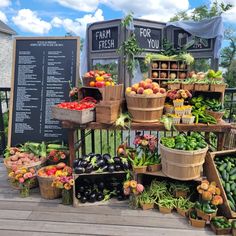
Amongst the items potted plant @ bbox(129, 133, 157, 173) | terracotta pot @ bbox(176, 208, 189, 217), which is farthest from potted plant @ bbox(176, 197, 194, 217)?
potted plant @ bbox(129, 133, 157, 173)

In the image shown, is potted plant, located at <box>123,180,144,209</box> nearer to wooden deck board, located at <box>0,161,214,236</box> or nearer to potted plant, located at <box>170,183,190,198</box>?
wooden deck board, located at <box>0,161,214,236</box>

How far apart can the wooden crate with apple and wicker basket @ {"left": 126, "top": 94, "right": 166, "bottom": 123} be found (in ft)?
4.80

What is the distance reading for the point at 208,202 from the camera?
96.8 inches

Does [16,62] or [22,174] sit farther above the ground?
[16,62]

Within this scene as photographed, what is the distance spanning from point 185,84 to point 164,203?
4.26 feet

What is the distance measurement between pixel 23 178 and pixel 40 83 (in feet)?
4.29

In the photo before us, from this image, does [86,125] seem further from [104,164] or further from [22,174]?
[22,174]

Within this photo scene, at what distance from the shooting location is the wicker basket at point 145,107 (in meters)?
2.71

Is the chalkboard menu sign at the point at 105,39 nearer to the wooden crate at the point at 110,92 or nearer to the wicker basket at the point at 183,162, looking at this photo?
the wooden crate at the point at 110,92

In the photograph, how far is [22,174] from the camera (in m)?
2.96

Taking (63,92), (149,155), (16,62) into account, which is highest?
(16,62)

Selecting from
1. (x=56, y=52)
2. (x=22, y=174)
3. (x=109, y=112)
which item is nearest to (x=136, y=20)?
(x=56, y=52)

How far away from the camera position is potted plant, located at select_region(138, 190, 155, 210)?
272 cm

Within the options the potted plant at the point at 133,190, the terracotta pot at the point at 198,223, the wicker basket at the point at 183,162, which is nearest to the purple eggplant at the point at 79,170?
the potted plant at the point at 133,190
